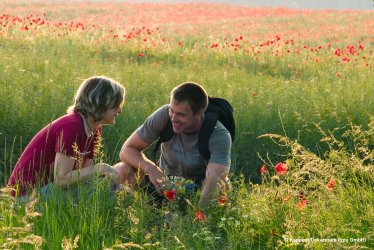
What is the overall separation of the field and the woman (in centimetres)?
32

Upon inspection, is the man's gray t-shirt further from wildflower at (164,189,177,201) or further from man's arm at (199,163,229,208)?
wildflower at (164,189,177,201)

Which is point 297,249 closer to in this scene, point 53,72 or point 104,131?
point 104,131

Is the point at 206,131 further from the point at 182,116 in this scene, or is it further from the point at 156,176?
the point at 156,176

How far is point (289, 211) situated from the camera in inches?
193

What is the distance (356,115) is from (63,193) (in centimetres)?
466

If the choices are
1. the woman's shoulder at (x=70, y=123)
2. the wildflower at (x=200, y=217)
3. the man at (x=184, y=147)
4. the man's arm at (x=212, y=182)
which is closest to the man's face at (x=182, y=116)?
the man at (x=184, y=147)

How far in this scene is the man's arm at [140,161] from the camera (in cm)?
617

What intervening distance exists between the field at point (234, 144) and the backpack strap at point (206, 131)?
0.41 meters

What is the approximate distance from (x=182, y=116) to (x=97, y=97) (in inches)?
27.1

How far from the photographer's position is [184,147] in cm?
644

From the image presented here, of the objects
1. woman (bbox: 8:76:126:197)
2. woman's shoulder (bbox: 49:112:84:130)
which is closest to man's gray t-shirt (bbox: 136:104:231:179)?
woman (bbox: 8:76:126:197)

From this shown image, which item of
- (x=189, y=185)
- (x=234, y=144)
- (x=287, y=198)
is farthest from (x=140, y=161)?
(x=234, y=144)

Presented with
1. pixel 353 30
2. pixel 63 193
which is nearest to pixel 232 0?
pixel 353 30

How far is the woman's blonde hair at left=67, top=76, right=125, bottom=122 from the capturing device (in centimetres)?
570
